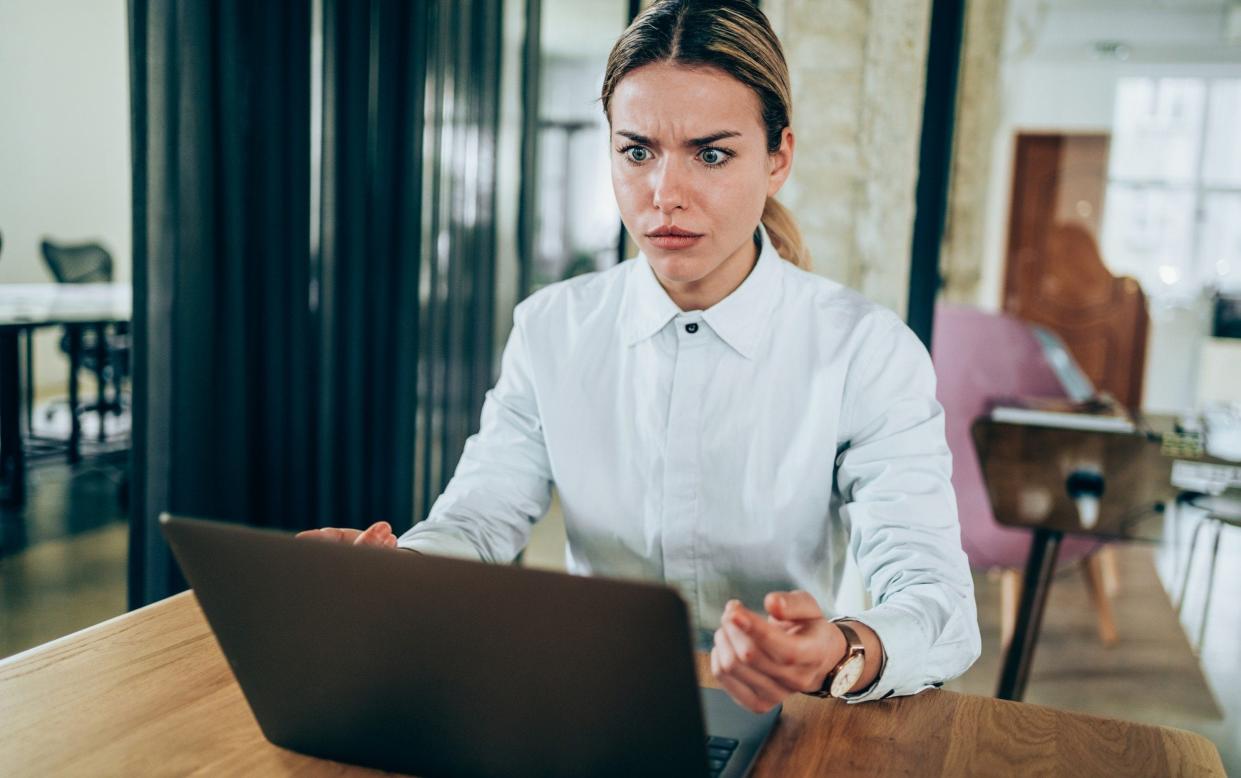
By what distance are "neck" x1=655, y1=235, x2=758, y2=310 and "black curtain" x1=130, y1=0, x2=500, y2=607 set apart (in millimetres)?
1095

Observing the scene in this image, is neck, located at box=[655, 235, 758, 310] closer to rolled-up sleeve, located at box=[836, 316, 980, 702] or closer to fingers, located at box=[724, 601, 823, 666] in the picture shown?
rolled-up sleeve, located at box=[836, 316, 980, 702]

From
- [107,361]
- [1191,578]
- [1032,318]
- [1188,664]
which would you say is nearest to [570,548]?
[1188,664]

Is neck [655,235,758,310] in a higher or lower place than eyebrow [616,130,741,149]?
lower

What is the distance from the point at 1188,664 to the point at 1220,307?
5272 mm

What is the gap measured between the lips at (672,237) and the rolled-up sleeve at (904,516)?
26cm

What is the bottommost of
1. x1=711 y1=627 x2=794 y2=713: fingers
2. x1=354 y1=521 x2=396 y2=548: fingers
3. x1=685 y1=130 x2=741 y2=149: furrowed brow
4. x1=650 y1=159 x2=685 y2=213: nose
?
x1=711 y1=627 x2=794 y2=713: fingers

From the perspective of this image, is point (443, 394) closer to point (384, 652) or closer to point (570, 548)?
point (570, 548)

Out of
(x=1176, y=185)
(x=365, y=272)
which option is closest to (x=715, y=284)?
(x=365, y=272)

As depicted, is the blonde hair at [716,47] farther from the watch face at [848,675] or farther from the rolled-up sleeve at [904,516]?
the watch face at [848,675]

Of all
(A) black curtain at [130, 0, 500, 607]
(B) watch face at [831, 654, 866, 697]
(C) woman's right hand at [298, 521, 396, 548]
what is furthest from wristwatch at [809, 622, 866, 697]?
(A) black curtain at [130, 0, 500, 607]

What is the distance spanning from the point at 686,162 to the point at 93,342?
16.2 feet

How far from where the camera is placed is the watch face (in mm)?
830

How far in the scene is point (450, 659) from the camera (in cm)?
64

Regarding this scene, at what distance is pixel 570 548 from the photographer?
1.33 metres
